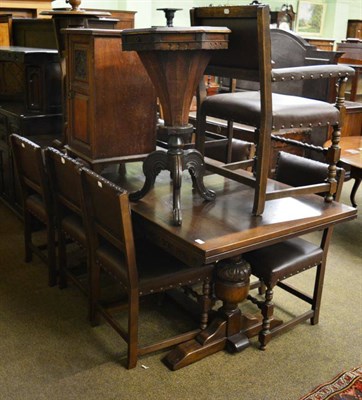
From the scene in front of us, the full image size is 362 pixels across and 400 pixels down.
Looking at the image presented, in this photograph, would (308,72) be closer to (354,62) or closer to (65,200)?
(65,200)

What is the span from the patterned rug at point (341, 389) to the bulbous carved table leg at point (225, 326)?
413 millimetres

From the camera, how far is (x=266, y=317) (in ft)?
8.38

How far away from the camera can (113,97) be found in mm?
2729

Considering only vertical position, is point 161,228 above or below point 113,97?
below

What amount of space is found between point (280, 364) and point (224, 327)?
1.03ft

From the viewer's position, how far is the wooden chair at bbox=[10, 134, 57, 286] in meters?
2.95

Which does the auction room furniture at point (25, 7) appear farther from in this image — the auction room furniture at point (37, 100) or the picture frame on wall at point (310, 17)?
the picture frame on wall at point (310, 17)

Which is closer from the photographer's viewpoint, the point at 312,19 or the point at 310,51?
the point at 310,51

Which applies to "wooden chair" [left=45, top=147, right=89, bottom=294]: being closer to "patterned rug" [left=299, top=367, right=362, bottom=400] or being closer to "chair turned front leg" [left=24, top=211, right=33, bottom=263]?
"chair turned front leg" [left=24, top=211, right=33, bottom=263]

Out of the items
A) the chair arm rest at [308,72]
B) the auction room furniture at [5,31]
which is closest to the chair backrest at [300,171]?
the chair arm rest at [308,72]

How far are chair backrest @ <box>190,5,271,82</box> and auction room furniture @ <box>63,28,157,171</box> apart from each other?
43 centimetres

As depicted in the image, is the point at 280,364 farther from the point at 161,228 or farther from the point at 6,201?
the point at 6,201

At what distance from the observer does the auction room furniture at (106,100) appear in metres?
2.64

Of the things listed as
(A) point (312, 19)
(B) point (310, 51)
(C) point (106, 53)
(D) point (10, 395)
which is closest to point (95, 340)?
(D) point (10, 395)
